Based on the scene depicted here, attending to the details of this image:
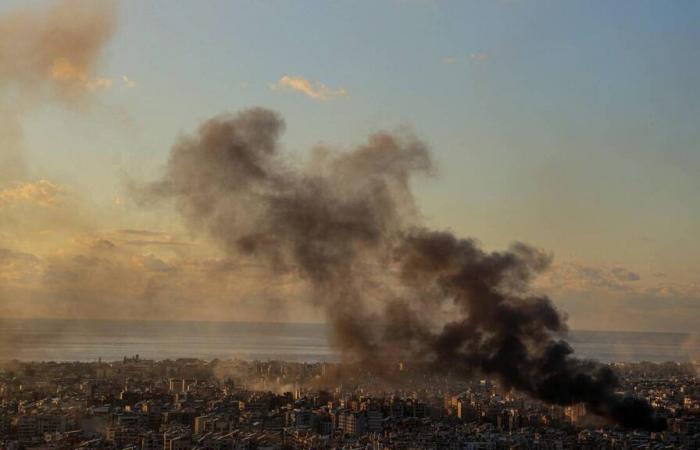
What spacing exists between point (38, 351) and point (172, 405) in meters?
70.5

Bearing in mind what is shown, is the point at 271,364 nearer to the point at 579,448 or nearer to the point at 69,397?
the point at 69,397

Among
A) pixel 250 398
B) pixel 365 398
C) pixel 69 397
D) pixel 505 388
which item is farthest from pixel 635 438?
pixel 69 397

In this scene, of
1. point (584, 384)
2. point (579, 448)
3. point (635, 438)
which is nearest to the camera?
point (579, 448)

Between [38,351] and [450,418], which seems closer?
[450,418]

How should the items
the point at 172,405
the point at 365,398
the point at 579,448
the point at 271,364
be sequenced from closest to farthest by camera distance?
1. the point at 579,448
2. the point at 172,405
3. the point at 365,398
4. the point at 271,364

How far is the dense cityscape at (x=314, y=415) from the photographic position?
2947 centimetres

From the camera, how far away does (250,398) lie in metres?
41.0

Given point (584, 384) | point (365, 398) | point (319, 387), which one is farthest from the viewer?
point (319, 387)

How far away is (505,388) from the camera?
38.2 metres

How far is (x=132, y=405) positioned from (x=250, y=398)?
15.6 feet

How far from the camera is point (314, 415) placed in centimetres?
3581

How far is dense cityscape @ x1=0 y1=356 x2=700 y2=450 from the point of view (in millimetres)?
29469

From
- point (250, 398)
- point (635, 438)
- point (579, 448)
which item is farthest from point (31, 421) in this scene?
point (635, 438)

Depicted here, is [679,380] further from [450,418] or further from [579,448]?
[579,448]
